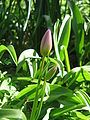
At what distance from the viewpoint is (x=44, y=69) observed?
1286mm

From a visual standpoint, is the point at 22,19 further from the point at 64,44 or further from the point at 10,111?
the point at 10,111

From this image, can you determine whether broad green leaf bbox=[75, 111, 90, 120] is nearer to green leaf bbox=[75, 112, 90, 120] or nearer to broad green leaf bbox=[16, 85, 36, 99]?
green leaf bbox=[75, 112, 90, 120]

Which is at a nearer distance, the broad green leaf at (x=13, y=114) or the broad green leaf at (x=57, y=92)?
the broad green leaf at (x=13, y=114)

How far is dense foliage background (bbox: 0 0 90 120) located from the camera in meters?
1.30

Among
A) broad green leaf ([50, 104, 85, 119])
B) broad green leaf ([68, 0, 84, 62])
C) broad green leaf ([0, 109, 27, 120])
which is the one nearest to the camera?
broad green leaf ([0, 109, 27, 120])

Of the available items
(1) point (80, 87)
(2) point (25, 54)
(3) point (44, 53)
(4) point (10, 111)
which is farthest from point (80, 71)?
(3) point (44, 53)

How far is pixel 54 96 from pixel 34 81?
11 centimetres

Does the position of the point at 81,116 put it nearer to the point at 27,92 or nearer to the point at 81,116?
the point at 81,116

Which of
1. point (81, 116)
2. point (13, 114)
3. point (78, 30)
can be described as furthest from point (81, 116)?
point (78, 30)

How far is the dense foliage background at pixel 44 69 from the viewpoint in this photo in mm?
1297

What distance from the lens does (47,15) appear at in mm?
1944

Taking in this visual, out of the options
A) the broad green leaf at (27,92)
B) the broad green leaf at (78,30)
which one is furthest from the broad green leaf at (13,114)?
the broad green leaf at (78,30)

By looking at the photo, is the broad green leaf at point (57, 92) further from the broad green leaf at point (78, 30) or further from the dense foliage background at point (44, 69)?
the broad green leaf at point (78, 30)

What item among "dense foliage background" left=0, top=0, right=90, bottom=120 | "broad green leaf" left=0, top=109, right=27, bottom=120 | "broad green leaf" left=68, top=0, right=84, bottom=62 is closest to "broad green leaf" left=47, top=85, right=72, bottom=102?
"dense foliage background" left=0, top=0, right=90, bottom=120
